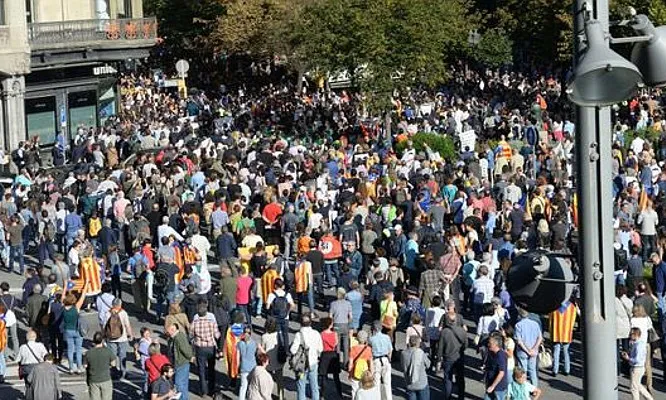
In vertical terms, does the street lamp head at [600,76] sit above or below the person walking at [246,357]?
above

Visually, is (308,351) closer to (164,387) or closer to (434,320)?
(434,320)

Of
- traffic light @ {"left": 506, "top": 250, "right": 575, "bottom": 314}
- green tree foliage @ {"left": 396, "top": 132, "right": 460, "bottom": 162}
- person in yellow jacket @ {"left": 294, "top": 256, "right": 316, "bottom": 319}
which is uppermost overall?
traffic light @ {"left": 506, "top": 250, "right": 575, "bottom": 314}

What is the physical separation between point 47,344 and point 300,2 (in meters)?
40.9

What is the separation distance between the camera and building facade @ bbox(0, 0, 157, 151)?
146ft

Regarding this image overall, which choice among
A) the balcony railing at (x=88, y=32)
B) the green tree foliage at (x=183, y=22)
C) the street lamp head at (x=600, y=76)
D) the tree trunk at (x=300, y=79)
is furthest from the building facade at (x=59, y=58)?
the street lamp head at (x=600, y=76)

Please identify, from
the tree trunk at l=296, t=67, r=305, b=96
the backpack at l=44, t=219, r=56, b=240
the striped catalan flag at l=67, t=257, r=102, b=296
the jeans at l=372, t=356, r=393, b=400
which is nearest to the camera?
the jeans at l=372, t=356, r=393, b=400

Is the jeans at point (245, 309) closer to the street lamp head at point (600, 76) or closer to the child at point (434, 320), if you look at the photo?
the child at point (434, 320)

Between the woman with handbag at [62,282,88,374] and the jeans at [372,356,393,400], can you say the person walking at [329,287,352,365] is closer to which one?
the jeans at [372,356,393,400]

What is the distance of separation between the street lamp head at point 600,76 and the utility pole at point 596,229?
0.74 ft

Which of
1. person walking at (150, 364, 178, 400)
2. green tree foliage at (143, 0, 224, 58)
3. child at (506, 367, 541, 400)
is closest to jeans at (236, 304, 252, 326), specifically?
person walking at (150, 364, 178, 400)

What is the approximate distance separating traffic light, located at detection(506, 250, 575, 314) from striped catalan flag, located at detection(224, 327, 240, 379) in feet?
35.7

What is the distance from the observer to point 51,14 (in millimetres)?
47562

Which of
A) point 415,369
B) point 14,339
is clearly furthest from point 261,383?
point 14,339

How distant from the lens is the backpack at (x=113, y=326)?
770 inches
